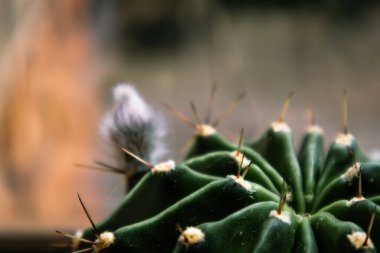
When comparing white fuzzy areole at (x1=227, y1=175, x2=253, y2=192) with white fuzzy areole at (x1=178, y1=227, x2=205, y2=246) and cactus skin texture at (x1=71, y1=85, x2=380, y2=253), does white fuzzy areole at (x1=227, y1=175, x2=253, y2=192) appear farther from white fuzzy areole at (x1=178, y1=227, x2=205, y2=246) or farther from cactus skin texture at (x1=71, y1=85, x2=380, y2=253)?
white fuzzy areole at (x1=178, y1=227, x2=205, y2=246)

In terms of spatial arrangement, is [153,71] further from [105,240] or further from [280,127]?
[105,240]

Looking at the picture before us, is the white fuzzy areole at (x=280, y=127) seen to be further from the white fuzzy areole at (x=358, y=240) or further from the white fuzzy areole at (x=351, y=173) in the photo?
the white fuzzy areole at (x=358, y=240)

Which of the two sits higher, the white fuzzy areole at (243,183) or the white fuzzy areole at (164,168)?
the white fuzzy areole at (164,168)

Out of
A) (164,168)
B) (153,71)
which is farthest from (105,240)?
(153,71)

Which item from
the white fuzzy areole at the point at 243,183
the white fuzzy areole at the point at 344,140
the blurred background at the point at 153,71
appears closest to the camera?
the white fuzzy areole at the point at 243,183

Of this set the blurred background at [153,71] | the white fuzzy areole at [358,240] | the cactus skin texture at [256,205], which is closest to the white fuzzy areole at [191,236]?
the cactus skin texture at [256,205]

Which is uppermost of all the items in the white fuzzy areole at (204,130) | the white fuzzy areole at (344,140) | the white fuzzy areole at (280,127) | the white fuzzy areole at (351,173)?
the white fuzzy areole at (204,130)

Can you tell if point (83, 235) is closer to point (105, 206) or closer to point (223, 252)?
point (223, 252)

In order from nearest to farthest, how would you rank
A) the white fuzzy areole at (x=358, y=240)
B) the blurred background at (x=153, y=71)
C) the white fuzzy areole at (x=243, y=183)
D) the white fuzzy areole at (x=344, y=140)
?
the white fuzzy areole at (x=358, y=240), the white fuzzy areole at (x=243, y=183), the white fuzzy areole at (x=344, y=140), the blurred background at (x=153, y=71)
